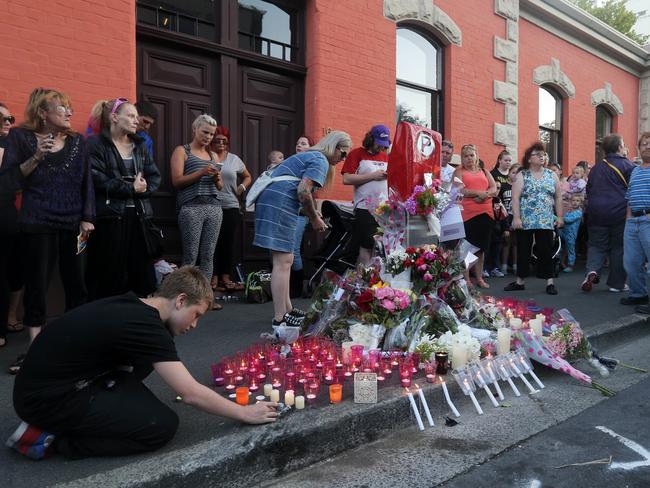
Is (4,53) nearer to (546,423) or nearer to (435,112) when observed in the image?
(546,423)

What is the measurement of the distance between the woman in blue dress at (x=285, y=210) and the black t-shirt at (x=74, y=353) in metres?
2.12

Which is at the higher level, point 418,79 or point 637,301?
point 418,79

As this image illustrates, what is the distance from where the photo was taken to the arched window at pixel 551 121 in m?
11.8

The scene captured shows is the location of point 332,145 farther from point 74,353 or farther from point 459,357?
point 74,353

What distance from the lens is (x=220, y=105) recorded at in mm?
6668

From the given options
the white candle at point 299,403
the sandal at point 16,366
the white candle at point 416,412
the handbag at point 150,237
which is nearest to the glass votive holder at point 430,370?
the white candle at point 416,412

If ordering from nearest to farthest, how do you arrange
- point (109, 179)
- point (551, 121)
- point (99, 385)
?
point (99, 385), point (109, 179), point (551, 121)

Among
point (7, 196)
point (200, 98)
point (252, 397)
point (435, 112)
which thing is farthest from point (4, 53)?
point (435, 112)

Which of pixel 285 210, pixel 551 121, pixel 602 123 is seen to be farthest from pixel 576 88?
pixel 285 210

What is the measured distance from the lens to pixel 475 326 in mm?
4484

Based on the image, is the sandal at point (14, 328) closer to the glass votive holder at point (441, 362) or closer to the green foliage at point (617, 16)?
the glass votive holder at point (441, 362)

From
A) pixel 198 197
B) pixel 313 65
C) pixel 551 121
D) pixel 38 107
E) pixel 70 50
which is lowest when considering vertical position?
pixel 198 197

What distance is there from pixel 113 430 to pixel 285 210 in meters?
2.45

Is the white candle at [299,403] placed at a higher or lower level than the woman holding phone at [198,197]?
→ lower
